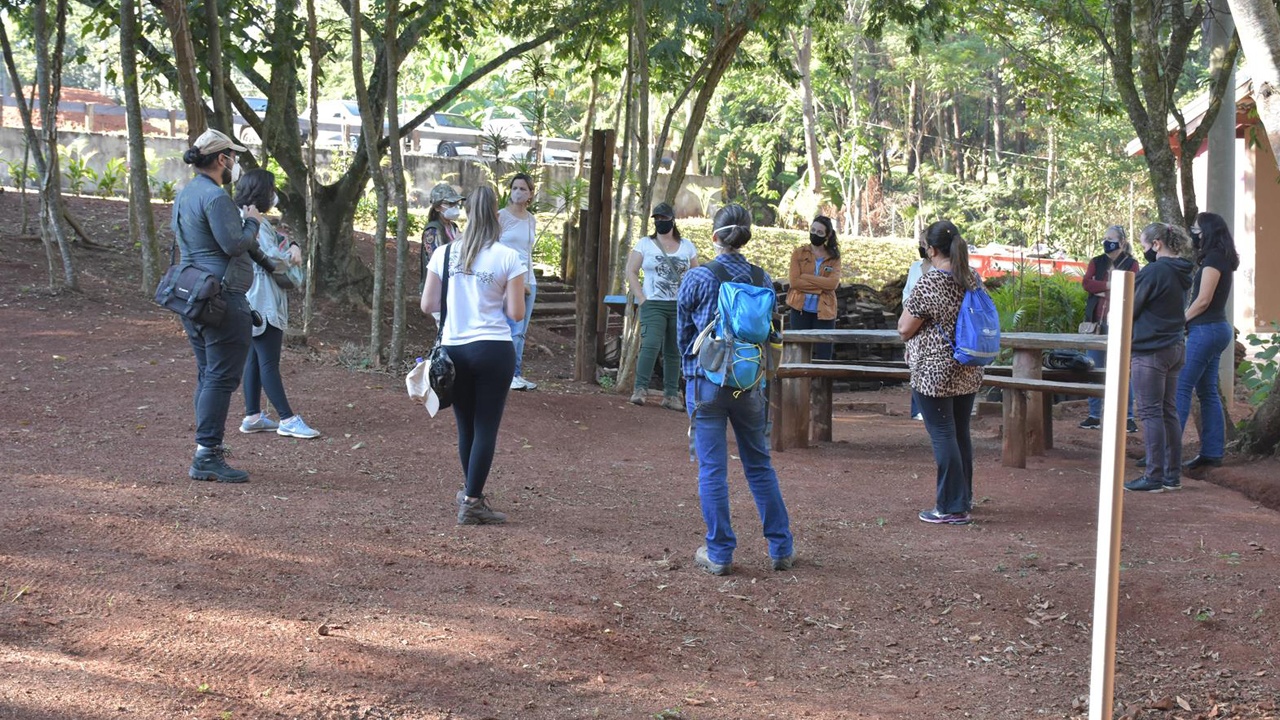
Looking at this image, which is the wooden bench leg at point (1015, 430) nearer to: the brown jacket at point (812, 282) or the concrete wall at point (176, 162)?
the brown jacket at point (812, 282)

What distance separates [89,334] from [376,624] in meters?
7.63

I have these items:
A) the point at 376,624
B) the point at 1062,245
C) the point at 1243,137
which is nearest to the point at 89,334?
the point at 376,624

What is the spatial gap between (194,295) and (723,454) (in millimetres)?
2851

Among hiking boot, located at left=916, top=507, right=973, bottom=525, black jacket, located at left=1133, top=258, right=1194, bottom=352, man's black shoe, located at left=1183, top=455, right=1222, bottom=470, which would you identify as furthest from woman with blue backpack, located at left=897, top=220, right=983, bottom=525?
man's black shoe, located at left=1183, top=455, right=1222, bottom=470

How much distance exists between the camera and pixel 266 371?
7.76 metres

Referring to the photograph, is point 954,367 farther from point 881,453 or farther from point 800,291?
point 800,291

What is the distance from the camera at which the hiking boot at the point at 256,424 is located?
804cm

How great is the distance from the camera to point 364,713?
3.92m

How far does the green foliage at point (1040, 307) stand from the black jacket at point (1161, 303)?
570 centimetres

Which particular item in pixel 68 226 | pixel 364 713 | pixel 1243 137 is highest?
pixel 1243 137

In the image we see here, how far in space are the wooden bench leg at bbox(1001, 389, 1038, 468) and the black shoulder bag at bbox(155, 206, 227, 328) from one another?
5222mm

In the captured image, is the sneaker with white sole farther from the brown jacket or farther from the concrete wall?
the concrete wall

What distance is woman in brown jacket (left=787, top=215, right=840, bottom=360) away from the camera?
11492 millimetres

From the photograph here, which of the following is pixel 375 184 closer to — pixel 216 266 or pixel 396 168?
pixel 396 168
